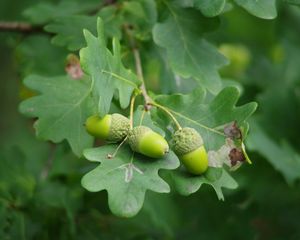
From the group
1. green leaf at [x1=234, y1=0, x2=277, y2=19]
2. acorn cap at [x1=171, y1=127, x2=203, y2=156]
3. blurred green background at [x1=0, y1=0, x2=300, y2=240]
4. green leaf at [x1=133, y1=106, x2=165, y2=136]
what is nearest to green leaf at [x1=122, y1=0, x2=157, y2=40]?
blurred green background at [x1=0, y1=0, x2=300, y2=240]

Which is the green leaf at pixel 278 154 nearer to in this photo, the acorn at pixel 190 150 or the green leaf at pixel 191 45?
the green leaf at pixel 191 45

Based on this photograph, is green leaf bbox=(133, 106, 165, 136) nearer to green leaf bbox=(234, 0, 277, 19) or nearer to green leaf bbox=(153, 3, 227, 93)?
green leaf bbox=(153, 3, 227, 93)

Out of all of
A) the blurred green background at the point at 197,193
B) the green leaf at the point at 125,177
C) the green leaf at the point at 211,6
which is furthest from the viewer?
the blurred green background at the point at 197,193

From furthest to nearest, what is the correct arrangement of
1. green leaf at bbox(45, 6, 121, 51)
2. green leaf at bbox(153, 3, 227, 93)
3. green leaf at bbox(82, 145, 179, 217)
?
green leaf at bbox(45, 6, 121, 51), green leaf at bbox(153, 3, 227, 93), green leaf at bbox(82, 145, 179, 217)

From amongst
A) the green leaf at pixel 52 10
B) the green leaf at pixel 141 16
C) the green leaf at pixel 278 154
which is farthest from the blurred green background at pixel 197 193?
the green leaf at pixel 141 16

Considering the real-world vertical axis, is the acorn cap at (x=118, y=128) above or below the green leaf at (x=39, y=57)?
above

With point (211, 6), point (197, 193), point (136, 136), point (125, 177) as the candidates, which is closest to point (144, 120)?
point (136, 136)
